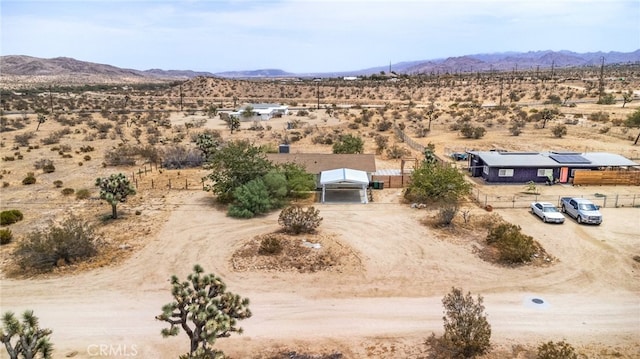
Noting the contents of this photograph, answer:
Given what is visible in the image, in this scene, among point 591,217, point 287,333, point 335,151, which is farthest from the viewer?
point 335,151

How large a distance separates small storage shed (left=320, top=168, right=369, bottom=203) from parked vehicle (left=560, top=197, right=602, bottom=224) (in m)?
12.9

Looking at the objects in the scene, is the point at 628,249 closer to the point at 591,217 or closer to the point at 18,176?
the point at 591,217

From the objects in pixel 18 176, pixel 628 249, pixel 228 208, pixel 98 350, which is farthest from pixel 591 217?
pixel 18 176

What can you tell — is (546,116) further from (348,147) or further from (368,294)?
(368,294)

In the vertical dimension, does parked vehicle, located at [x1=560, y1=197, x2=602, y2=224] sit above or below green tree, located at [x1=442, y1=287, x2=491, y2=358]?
above

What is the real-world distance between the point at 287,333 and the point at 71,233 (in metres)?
12.9

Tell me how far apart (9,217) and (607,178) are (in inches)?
1678

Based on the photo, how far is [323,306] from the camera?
18.6 m

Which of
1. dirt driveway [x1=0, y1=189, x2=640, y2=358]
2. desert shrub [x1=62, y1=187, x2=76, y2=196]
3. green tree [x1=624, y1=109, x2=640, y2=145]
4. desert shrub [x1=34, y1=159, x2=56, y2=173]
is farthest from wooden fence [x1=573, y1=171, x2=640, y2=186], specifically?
desert shrub [x1=34, y1=159, x2=56, y2=173]

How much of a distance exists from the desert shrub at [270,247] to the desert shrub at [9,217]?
16.8 m

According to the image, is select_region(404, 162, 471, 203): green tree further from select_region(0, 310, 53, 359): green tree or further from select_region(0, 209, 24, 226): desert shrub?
select_region(0, 209, 24, 226): desert shrub

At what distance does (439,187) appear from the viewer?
3159cm

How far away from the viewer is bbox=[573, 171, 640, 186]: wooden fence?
119 feet

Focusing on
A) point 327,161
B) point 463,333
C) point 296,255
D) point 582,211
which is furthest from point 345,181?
point 463,333
